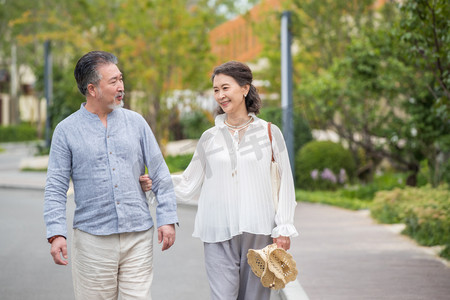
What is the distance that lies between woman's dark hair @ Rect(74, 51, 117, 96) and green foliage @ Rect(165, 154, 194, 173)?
13.9m

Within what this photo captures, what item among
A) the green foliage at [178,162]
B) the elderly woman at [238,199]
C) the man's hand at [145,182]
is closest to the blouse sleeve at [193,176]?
the elderly woman at [238,199]

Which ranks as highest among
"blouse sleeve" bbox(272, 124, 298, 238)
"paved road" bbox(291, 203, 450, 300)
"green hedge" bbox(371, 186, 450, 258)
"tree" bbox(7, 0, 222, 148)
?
"tree" bbox(7, 0, 222, 148)

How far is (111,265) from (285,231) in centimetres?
99

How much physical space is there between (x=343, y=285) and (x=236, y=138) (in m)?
2.85

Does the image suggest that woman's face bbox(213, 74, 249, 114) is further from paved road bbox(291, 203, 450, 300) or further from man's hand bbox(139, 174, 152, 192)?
paved road bbox(291, 203, 450, 300)

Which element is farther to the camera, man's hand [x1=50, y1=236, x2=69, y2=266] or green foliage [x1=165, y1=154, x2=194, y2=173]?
green foliage [x1=165, y1=154, x2=194, y2=173]

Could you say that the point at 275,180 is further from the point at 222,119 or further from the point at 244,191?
the point at 222,119

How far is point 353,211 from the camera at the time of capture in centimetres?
1349

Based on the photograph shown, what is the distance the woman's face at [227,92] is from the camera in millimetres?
4457

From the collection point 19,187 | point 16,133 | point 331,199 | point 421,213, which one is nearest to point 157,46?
point 19,187

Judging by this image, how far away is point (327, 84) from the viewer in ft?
53.2

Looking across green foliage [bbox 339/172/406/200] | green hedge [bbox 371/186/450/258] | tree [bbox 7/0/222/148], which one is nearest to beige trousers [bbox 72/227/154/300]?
green hedge [bbox 371/186/450/258]

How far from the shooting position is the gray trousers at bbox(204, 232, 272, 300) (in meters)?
4.39

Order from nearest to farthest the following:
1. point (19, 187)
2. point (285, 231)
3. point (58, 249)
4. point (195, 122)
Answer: point (58, 249)
point (285, 231)
point (19, 187)
point (195, 122)
